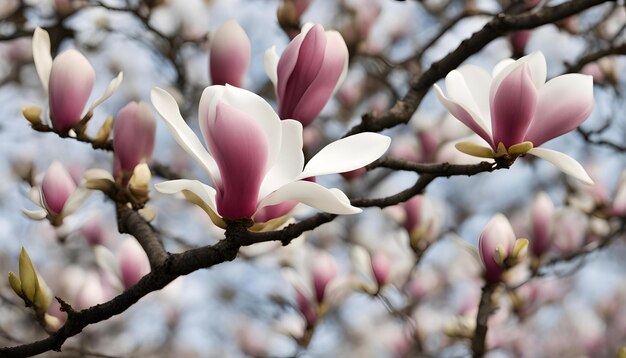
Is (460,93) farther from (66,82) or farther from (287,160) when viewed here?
(66,82)

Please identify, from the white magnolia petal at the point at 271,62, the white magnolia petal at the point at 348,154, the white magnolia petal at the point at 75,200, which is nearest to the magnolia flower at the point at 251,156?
the white magnolia petal at the point at 348,154

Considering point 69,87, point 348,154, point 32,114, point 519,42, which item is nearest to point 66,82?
point 69,87

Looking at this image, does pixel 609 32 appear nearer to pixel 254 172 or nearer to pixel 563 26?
pixel 563 26

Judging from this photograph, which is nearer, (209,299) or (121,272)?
(121,272)

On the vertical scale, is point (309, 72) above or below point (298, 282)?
above

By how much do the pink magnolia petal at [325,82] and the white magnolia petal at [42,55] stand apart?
18.4 inches

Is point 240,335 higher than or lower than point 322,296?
lower

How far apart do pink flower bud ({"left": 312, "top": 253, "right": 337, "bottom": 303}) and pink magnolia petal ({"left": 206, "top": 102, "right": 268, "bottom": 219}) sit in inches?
43.0

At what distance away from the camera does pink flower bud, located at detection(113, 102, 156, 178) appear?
3.86 feet

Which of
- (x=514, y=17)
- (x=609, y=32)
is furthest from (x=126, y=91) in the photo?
(x=514, y=17)

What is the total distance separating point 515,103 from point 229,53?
54 cm

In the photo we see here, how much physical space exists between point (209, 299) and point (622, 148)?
3.89 m

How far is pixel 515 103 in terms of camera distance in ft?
2.93

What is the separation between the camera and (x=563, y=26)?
233 cm
